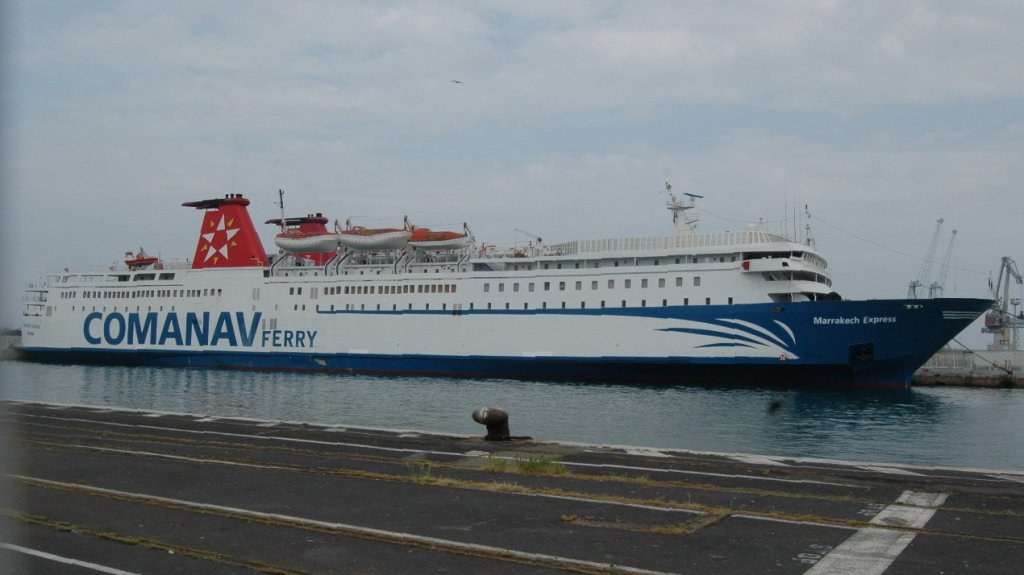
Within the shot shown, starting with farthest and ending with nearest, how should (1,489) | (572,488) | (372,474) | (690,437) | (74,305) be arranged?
(74,305)
(690,437)
(372,474)
(572,488)
(1,489)

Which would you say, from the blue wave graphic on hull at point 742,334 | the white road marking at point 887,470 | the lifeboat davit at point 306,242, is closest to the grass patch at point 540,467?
the white road marking at point 887,470

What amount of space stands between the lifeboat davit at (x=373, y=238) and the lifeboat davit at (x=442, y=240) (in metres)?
0.83

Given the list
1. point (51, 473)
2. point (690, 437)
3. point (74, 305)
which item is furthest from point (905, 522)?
point (74, 305)

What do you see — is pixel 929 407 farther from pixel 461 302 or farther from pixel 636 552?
pixel 636 552

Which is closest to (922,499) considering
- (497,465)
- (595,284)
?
(497,465)

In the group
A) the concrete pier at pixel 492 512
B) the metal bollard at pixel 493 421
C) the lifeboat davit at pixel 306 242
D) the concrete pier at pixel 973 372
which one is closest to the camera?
the concrete pier at pixel 492 512

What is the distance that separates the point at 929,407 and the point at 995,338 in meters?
54.2

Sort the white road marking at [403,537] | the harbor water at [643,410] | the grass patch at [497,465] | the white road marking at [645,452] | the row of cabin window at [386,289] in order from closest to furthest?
the white road marking at [403,537]
the grass patch at [497,465]
the white road marking at [645,452]
the harbor water at [643,410]
the row of cabin window at [386,289]

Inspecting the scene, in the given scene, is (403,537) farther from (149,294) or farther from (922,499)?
(149,294)

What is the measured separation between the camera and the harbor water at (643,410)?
73.7 feet

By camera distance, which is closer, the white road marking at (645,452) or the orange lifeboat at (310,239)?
the white road marking at (645,452)

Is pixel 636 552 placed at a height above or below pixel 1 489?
below

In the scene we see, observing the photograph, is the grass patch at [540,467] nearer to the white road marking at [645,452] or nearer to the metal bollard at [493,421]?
the white road marking at [645,452]

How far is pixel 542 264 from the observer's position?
44062 millimetres
